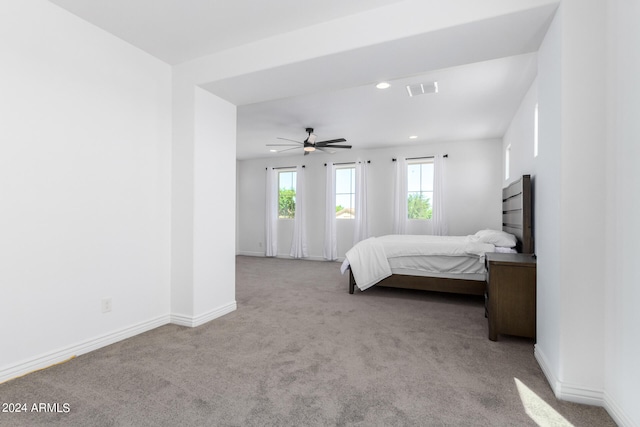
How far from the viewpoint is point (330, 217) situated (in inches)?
287

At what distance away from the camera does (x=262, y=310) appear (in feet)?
11.5

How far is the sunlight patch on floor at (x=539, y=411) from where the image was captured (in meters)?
1.60

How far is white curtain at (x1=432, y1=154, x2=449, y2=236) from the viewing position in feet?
20.5

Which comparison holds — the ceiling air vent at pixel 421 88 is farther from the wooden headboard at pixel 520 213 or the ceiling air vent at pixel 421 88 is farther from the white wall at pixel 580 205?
the white wall at pixel 580 205

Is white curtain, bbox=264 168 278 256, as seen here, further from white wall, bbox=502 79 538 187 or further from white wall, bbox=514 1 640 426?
white wall, bbox=514 1 640 426

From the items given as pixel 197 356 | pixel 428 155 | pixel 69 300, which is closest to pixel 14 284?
pixel 69 300

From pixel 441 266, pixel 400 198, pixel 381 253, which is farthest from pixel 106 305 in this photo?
pixel 400 198

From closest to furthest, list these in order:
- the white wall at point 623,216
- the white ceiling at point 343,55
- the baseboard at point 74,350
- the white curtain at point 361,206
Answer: the white wall at point 623,216 → the baseboard at point 74,350 → the white ceiling at point 343,55 → the white curtain at point 361,206

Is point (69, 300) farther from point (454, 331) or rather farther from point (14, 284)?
point (454, 331)

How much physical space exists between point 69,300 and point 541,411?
122 inches

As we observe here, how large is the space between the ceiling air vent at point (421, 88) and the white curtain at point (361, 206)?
10.5 ft

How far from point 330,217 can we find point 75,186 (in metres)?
5.33

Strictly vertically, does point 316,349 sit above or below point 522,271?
below

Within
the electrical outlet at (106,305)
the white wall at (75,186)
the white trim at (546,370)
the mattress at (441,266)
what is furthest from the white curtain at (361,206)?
the electrical outlet at (106,305)
